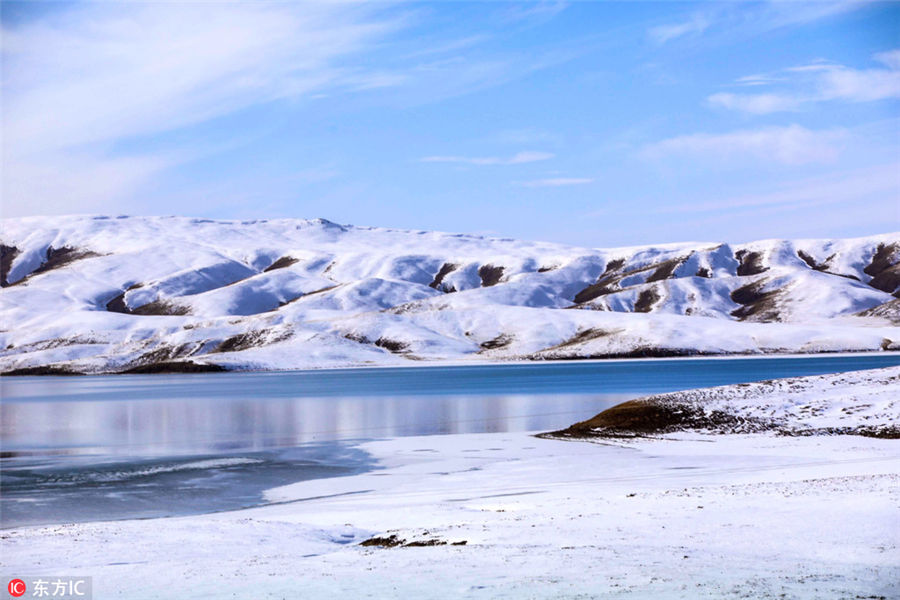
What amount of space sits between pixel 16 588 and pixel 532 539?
8207 millimetres

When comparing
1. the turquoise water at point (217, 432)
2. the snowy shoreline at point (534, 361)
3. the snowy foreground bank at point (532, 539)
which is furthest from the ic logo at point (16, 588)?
the snowy shoreline at point (534, 361)

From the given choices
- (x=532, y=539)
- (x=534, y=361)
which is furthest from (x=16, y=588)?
(x=534, y=361)

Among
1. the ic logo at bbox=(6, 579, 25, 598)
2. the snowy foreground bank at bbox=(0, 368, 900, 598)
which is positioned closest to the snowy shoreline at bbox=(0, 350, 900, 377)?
the snowy foreground bank at bbox=(0, 368, 900, 598)

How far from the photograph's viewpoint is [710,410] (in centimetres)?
4162

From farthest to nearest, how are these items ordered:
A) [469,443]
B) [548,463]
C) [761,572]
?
[469,443] < [548,463] < [761,572]

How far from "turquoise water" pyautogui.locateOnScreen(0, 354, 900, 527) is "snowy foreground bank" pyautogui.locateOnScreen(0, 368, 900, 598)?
2.88m

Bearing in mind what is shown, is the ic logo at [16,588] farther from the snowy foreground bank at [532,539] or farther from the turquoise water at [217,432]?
the turquoise water at [217,432]

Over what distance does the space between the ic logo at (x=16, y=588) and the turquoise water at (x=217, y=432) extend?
8933mm

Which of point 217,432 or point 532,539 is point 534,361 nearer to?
point 217,432

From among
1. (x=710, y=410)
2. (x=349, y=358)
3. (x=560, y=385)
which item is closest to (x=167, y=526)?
(x=710, y=410)

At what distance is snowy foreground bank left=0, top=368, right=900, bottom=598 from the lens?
13.8 meters

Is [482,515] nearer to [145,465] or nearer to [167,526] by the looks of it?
[167,526]

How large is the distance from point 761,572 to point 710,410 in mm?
28265

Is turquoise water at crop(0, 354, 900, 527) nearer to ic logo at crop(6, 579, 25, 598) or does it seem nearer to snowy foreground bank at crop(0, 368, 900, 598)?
snowy foreground bank at crop(0, 368, 900, 598)
